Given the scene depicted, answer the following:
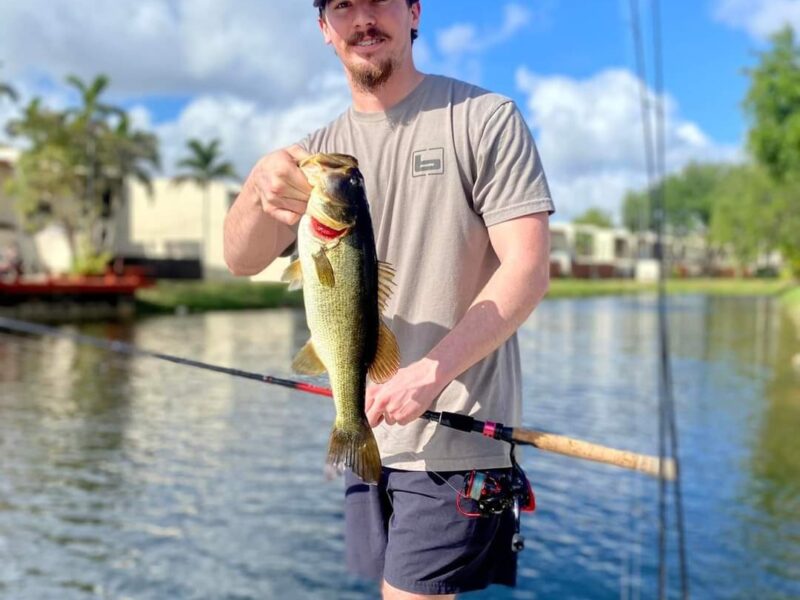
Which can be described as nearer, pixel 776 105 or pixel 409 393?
pixel 409 393

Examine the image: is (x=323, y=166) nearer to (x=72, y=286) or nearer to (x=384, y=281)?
(x=384, y=281)

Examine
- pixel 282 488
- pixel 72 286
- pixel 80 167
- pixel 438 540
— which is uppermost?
pixel 80 167

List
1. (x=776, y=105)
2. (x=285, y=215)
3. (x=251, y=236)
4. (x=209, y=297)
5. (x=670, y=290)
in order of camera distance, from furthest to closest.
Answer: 1. (x=670, y=290)
2. (x=209, y=297)
3. (x=776, y=105)
4. (x=251, y=236)
5. (x=285, y=215)

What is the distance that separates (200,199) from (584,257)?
7787 centimetres

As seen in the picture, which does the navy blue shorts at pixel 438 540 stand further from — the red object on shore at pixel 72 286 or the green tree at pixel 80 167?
the green tree at pixel 80 167

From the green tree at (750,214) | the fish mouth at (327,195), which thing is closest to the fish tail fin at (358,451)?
the fish mouth at (327,195)

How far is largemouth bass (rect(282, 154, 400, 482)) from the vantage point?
2520mm

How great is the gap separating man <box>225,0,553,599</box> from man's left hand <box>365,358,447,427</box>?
0.15 ft

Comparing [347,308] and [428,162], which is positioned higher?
[428,162]

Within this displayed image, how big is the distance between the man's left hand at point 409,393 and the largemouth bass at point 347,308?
0.13m

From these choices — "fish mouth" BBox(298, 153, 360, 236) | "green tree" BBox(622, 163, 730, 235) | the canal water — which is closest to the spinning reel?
"fish mouth" BBox(298, 153, 360, 236)

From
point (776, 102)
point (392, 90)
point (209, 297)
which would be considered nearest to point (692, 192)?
point (776, 102)

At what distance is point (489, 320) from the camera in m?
2.53

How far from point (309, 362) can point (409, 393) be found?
1.44 ft
